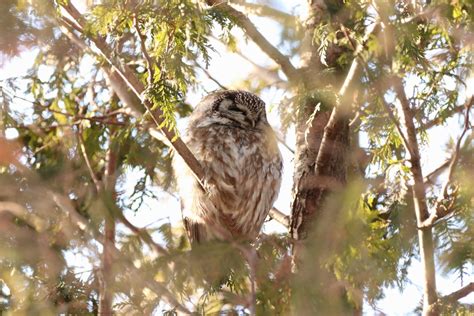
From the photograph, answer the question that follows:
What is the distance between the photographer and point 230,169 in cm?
477

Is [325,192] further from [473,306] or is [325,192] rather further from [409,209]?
[473,306]

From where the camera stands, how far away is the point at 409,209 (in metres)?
3.93

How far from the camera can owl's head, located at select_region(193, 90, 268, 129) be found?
504 centimetres

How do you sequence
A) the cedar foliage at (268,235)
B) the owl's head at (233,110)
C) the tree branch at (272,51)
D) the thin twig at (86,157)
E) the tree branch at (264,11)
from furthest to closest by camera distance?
the tree branch at (264,11) → the owl's head at (233,110) → the thin twig at (86,157) → the tree branch at (272,51) → the cedar foliage at (268,235)

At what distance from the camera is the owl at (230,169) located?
188 inches

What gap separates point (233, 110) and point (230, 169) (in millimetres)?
524

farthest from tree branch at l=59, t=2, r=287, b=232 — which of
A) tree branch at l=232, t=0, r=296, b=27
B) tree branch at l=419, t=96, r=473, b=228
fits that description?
tree branch at l=232, t=0, r=296, b=27

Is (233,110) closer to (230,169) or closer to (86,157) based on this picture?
(230,169)

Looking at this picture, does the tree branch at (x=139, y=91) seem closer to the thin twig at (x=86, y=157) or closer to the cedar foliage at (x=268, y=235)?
the cedar foliage at (x=268, y=235)

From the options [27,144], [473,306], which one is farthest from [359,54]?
[27,144]

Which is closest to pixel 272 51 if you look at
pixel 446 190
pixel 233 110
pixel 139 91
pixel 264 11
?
pixel 233 110

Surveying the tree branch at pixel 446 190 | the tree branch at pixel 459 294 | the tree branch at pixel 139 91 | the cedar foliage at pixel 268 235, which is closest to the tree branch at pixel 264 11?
the cedar foliage at pixel 268 235

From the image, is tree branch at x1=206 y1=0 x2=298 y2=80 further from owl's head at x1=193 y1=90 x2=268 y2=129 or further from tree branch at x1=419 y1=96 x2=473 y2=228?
tree branch at x1=419 y1=96 x2=473 y2=228

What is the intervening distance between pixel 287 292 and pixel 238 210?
164cm
